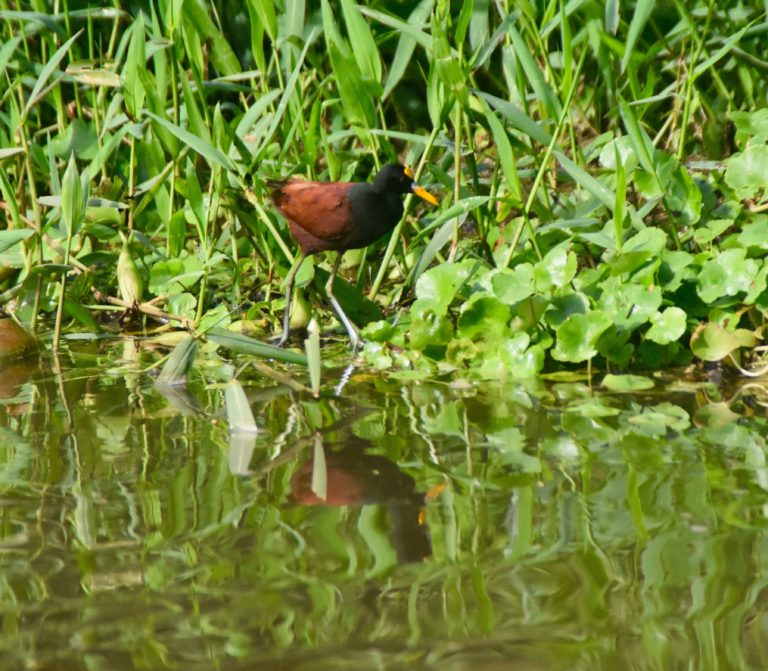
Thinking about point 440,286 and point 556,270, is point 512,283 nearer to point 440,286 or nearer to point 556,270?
point 556,270

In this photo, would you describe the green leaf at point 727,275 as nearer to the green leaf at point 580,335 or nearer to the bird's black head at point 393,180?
the green leaf at point 580,335

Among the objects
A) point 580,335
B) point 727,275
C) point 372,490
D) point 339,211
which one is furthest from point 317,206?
point 372,490

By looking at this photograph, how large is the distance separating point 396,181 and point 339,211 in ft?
0.82

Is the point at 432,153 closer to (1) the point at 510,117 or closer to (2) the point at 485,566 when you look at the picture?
(1) the point at 510,117

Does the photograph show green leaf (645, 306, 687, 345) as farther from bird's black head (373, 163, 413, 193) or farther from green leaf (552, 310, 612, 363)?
bird's black head (373, 163, 413, 193)

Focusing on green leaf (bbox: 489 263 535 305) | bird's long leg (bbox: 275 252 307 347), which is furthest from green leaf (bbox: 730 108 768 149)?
bird's long leg (bbox: 275 252 307 347)

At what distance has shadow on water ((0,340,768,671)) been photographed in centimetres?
182

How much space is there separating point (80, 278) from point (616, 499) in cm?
293

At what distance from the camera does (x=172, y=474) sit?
269cm

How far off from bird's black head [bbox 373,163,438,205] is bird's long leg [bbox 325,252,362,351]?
37 centimetres

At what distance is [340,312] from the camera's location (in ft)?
14.1

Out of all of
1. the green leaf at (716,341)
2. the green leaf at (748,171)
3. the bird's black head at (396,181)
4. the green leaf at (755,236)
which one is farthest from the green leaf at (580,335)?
the bird's black head at (396,181)

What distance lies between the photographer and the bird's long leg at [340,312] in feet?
13.7

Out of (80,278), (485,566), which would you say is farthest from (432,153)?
(485,566)
